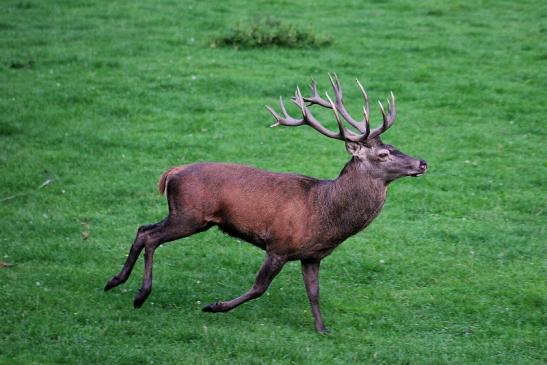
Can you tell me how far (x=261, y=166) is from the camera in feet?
41.2

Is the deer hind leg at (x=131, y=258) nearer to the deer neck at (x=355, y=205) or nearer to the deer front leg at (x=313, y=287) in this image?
the deer front leg at (x=313, y=287)

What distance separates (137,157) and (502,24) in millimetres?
8977

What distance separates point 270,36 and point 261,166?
16.4 ft

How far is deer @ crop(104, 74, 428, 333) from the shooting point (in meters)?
8.27

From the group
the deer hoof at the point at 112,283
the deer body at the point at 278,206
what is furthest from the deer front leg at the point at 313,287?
the deer hoof at the point at 112,283

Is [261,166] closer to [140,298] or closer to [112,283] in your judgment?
Result: [112,283]

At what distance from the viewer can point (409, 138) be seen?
13.6m

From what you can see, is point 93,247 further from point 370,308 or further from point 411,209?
point 411,209

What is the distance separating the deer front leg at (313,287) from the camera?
8367 millimetres

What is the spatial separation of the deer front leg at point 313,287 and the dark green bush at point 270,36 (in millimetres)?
8997

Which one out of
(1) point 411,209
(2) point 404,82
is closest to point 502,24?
(2) point 404,82

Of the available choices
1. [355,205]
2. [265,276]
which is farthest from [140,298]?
[355,205]

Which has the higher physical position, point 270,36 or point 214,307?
point 270,36

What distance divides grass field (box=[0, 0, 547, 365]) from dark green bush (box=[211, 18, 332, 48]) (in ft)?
0.48
